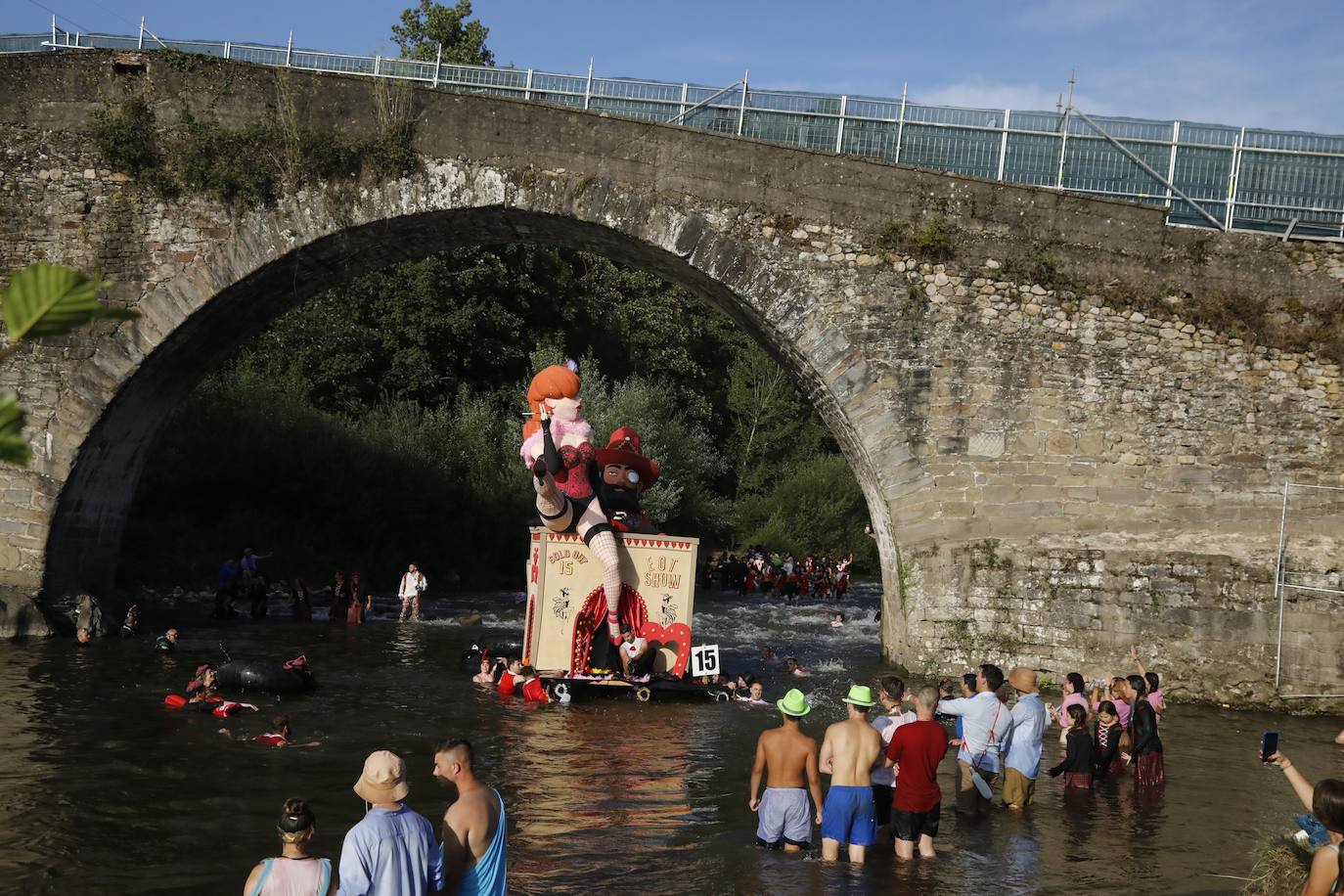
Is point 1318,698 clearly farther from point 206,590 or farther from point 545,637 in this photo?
point 206,590

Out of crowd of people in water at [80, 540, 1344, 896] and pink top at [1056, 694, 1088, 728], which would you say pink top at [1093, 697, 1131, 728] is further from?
pink top at [1056, 694, 1088, 728]

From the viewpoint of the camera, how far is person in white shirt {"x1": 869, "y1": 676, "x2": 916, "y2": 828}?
A: 844cm

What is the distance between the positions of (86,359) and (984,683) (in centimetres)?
1130

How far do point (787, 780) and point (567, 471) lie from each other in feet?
21.0

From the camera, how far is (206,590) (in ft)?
74.9

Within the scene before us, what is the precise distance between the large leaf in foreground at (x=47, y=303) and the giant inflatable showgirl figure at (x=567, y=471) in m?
10.7

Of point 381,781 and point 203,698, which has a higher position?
point 381,781

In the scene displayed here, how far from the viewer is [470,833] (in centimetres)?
513

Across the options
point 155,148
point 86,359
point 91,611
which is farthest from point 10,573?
point 155,148

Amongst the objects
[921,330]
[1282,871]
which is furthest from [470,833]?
[921,330]

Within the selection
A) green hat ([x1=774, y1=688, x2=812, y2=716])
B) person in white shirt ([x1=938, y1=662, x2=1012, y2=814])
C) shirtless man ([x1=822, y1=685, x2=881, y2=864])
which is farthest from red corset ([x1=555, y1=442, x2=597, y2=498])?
shirtless man ([x1=822, y1=685, x2=881, y2=864])

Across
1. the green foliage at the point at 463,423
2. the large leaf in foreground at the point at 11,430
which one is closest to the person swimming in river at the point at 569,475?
the large leaf in foreground at the point at 11,430

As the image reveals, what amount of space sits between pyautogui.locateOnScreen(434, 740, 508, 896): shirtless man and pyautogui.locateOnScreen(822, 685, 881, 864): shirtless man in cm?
287

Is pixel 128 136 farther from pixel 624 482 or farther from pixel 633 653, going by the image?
pixel 633 653
